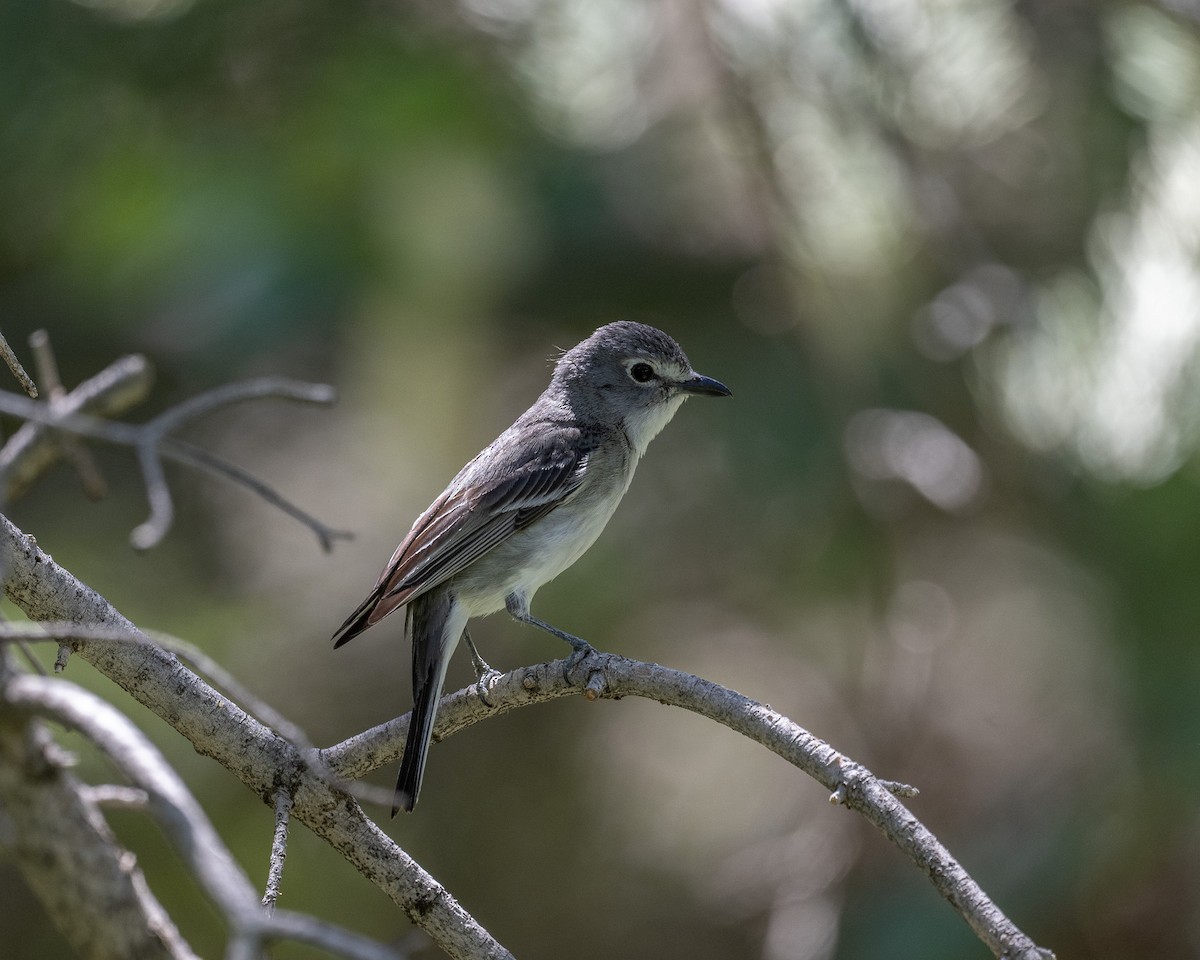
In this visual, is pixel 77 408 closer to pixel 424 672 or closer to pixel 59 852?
pixel 59 852

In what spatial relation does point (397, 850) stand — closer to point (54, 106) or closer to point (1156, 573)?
point (1156, 573)

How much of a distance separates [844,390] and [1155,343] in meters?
1.28

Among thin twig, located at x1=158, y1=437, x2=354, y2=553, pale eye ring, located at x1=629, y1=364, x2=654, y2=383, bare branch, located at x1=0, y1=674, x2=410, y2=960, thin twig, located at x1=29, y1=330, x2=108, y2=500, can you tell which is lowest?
bare branch, located at x1=0, y1=674, x2=410, y2=960

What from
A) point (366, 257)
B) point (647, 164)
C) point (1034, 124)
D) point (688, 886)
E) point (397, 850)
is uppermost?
point (1034, 124)

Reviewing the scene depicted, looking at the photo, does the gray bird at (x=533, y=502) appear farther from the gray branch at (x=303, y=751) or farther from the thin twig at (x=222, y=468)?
the thin twig at (x=222, y=468)

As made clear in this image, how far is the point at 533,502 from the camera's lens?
4.29 meters

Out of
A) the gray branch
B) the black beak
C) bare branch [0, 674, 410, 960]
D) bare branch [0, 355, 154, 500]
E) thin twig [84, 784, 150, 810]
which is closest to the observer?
bare branch [0, 674, 410, 960]

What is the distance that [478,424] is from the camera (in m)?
5.80

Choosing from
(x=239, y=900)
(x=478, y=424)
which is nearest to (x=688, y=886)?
(x=478, y=424)

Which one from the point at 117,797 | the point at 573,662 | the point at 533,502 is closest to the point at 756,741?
the point at 573,662

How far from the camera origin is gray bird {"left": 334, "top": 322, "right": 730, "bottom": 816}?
12.7 ft

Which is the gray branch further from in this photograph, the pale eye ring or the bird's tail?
the pale eye ring

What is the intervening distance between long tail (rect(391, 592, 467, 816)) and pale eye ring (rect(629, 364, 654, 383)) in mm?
1261

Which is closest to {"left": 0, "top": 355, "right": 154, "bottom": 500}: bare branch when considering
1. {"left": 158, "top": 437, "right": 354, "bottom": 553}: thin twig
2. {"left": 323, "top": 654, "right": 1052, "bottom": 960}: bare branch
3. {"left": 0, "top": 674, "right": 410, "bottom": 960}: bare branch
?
{"left": 158, "top": 437, "right": 354, "bottom": 553}: thin twig
